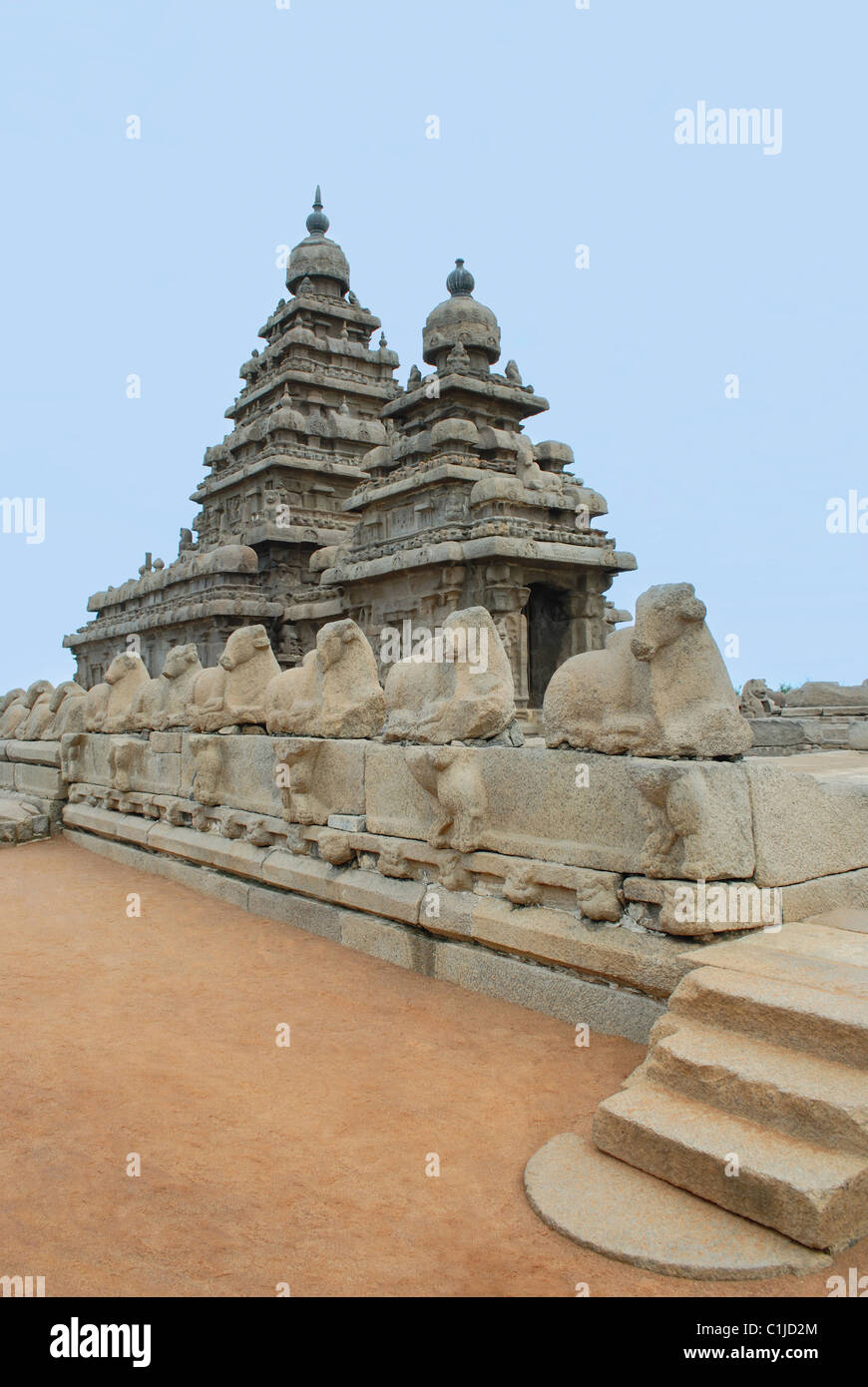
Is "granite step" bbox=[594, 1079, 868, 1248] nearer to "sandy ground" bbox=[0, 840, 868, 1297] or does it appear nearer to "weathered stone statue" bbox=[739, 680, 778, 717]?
"sandy ground" bbox=[0, 840, 868, 1297]

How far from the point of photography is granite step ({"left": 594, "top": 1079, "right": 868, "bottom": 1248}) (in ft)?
7.80

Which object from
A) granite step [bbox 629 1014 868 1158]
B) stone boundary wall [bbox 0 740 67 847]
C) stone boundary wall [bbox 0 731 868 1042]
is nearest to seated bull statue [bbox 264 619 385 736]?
stone boundary wall [bbox 0 731 868 1042]

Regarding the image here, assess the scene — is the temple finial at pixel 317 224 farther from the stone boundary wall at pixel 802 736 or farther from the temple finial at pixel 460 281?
the stone boundary wall at pixel 802 736

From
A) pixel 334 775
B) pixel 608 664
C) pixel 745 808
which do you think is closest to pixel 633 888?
pixel 745 808

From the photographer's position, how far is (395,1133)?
3213mm

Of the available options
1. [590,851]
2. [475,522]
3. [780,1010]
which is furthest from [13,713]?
[780,1010]

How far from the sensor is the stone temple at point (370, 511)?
14312mm

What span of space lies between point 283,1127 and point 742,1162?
1.58m

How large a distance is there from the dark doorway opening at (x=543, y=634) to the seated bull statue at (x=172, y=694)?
7.59 metres

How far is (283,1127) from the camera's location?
10.8ft

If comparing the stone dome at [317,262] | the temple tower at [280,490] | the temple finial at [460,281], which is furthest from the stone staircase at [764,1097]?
the stone dome at [317,262]

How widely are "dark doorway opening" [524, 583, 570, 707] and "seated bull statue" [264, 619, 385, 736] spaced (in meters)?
9.33

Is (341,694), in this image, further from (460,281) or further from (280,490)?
(280,490)

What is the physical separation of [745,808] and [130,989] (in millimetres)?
3257
